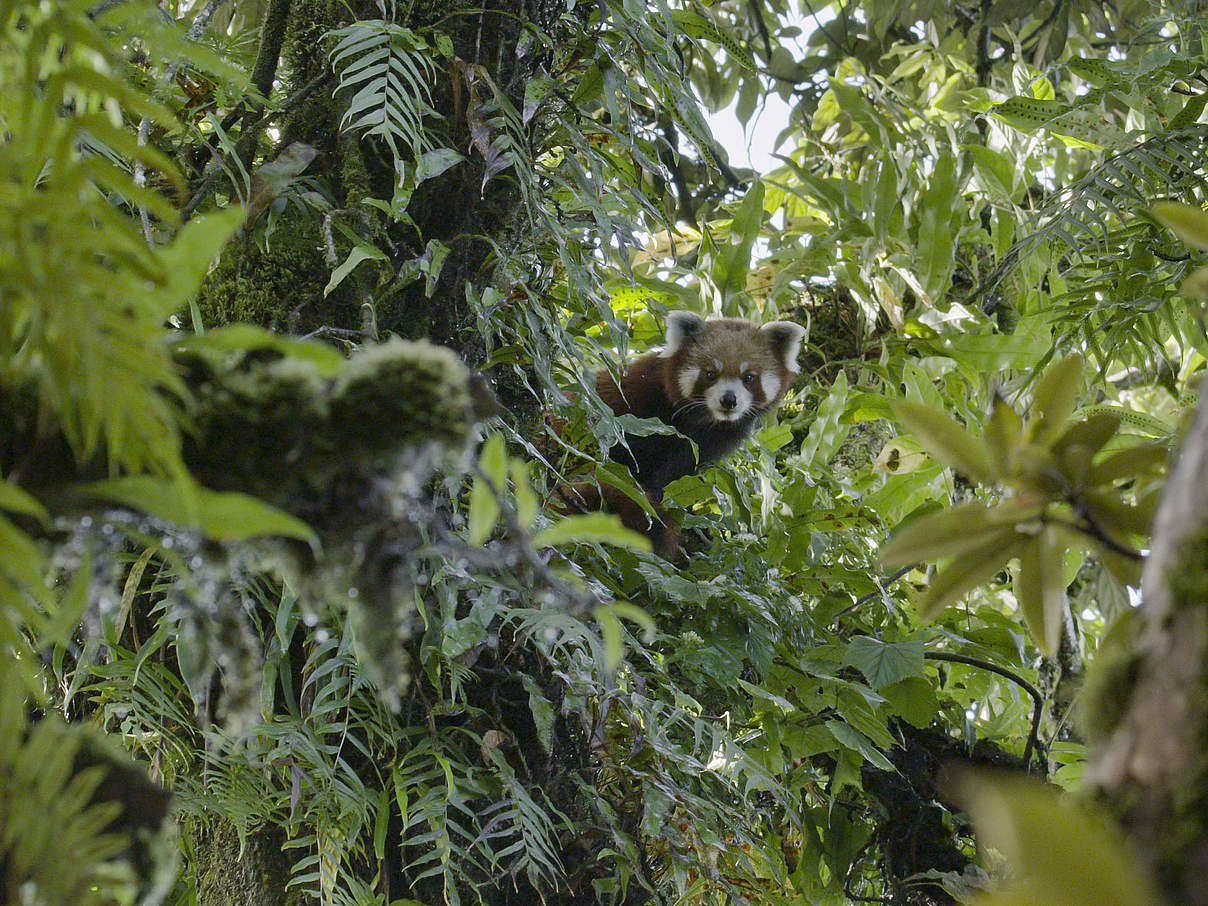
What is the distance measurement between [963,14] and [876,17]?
0.63 metres

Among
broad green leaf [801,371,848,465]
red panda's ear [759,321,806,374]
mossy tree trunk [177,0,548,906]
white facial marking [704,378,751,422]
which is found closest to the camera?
mossy tree trunk [177,0,548,906]

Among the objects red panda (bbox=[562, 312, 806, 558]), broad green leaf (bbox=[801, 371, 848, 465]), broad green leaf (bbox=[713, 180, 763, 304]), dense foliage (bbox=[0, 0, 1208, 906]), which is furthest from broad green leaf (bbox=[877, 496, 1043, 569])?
red panda (bbox=[562, 312, 806, 558])

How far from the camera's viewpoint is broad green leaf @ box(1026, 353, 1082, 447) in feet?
2.11

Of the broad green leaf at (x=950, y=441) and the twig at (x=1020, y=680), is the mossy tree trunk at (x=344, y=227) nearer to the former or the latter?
the broad green leaf at (x=950, y=441)

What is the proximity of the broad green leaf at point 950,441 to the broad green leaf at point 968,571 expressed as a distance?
0.14ft

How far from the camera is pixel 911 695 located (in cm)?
205

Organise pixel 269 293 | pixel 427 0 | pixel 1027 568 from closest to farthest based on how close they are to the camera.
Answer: pixel 1027 568 → pixel 269 293 → pixel 427 0

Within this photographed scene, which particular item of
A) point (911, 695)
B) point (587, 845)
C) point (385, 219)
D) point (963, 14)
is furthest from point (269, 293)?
point (963, 14)

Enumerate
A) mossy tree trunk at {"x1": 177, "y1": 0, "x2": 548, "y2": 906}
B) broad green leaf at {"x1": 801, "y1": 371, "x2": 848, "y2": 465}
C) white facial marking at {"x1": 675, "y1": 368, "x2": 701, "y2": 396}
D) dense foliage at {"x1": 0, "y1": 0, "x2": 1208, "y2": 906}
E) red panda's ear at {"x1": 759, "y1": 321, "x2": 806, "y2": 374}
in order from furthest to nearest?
1. white facial marking at {"x1": 675, "y1": 368, "x2": 701, "y2": 396}
2. red panda's ear at {"x1": 759, "y1": 321, "x2": 806, "y2": 374}
3. broad green leaf at {"x1": 801, "y1": 371, "x2": 848, "y2": 465}
4. mossy tree trunk at {"x1": 177, "y1": 0, "x2": 548, "y2": 906}
5. dense foliage at {"x1": 0, "y1": 0, "x2": 1208, "y2": 906}

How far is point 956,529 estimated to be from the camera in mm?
598

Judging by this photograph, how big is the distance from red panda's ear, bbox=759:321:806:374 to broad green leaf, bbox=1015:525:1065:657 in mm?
2424

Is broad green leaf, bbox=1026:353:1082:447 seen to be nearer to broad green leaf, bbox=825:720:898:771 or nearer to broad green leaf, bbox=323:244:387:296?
broad green leaf, bbox=323:244:387:296

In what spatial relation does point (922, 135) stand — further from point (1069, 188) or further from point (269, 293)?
point (269, 293)

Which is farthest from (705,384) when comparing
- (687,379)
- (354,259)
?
(354,259)
